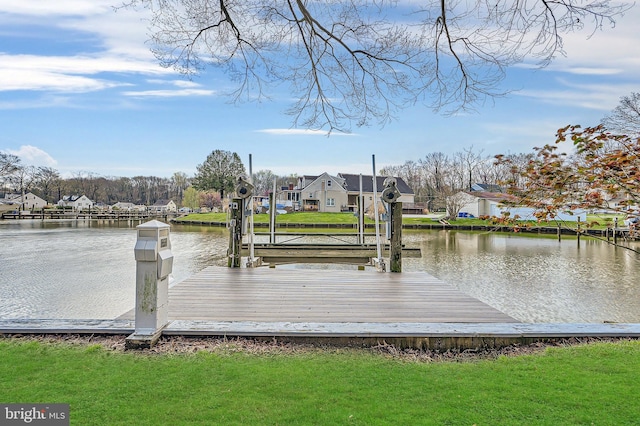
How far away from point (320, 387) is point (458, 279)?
7.93m

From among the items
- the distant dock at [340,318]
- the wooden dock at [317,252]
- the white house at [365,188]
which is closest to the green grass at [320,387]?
the distant dock at [340,318]

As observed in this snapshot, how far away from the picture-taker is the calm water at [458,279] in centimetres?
644

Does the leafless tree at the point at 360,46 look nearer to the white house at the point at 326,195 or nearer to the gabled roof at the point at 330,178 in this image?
the white house at the point at 326,195

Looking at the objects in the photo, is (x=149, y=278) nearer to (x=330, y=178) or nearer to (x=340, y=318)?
(x=340, y=318)

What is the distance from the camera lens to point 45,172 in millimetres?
56969

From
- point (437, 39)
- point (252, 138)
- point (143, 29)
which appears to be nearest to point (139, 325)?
point (143, 29)

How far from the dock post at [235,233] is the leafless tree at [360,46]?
2.19m

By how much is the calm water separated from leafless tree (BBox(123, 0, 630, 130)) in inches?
156

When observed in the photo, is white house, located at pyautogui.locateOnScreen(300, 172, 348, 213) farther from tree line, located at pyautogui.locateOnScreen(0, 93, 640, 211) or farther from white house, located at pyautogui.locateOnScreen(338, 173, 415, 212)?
tree line, located at pyautogui.locateOnScreen(0, 93, 640, 211)

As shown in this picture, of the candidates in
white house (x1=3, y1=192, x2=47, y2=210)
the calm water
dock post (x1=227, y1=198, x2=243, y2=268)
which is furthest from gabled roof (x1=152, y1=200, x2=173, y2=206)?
dock post (x1=227, y1=198, x2=243, y2=268)

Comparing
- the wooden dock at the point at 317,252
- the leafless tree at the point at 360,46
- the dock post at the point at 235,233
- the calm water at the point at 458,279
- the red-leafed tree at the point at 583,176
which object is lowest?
the calm water at the point at 458,279

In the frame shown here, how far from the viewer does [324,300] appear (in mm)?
4246

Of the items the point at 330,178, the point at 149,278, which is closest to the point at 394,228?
A: the point at 149,278

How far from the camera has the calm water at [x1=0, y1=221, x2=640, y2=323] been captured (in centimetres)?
644
